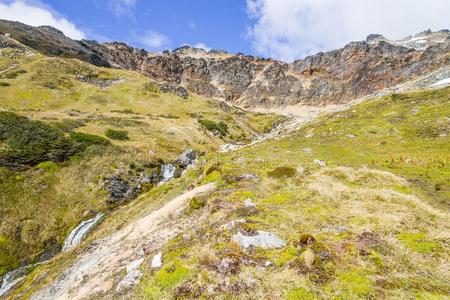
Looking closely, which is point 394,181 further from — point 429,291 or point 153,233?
point 153,233

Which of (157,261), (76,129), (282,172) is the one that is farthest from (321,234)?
(76,129)

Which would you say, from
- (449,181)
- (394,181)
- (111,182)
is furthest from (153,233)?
(111,182)

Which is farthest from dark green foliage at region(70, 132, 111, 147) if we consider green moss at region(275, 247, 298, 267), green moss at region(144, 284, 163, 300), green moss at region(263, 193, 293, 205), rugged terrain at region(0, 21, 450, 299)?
green moss at region(275, 247, 298, 267)

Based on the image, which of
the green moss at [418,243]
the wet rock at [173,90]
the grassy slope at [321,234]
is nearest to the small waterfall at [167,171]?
the grassy slope at [321,234]

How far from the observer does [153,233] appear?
2111cm

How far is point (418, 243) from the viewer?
14148 millimetres

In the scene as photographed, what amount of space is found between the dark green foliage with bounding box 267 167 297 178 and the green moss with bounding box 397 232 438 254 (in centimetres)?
1133

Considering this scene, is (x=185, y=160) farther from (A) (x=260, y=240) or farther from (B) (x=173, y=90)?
(B) (x=173, y=90)

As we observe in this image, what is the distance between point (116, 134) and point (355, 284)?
6093 cm

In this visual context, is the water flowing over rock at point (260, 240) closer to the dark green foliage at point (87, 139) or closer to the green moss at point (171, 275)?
the green moss at point (171, 275)

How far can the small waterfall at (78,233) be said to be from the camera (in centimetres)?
3249

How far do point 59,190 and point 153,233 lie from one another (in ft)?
86.1

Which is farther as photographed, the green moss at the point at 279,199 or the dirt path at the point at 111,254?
the green moss at the point at 279,199

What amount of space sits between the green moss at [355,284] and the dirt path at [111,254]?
10023mm
